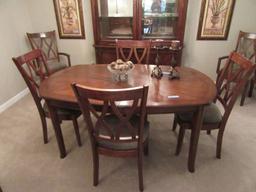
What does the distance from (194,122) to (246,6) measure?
2311 mm

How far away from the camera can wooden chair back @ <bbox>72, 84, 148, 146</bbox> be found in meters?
1.12

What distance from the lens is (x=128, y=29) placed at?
3.05 metres

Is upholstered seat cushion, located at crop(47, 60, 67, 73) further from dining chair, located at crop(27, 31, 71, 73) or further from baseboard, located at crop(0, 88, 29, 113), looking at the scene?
baseboard, located at crop(0, 88, 29, 113)

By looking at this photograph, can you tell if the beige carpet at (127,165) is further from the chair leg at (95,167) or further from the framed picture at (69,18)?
the framed picture at (69,18)

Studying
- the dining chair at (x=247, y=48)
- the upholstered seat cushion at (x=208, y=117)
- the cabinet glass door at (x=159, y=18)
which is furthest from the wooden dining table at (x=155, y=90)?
the dining chair at (x=247, y=48)

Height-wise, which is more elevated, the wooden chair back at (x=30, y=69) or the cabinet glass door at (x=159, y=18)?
the cabinet glass door at (x=159, y=18)

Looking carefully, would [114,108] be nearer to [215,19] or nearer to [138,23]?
[138,23]

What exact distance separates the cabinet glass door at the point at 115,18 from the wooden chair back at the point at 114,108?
1904 millimetres

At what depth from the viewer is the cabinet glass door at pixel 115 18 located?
2951 mm

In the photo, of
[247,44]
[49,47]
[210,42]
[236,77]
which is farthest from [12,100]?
[247,44]

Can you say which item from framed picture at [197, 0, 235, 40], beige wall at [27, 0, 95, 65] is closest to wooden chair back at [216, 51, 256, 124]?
framed picture at [197, 0, 235, 40]

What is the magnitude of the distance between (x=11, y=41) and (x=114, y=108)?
2540mm

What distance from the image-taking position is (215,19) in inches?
117

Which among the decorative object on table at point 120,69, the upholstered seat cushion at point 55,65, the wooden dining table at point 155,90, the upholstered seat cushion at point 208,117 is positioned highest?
the decorative object on table at point 120,69
